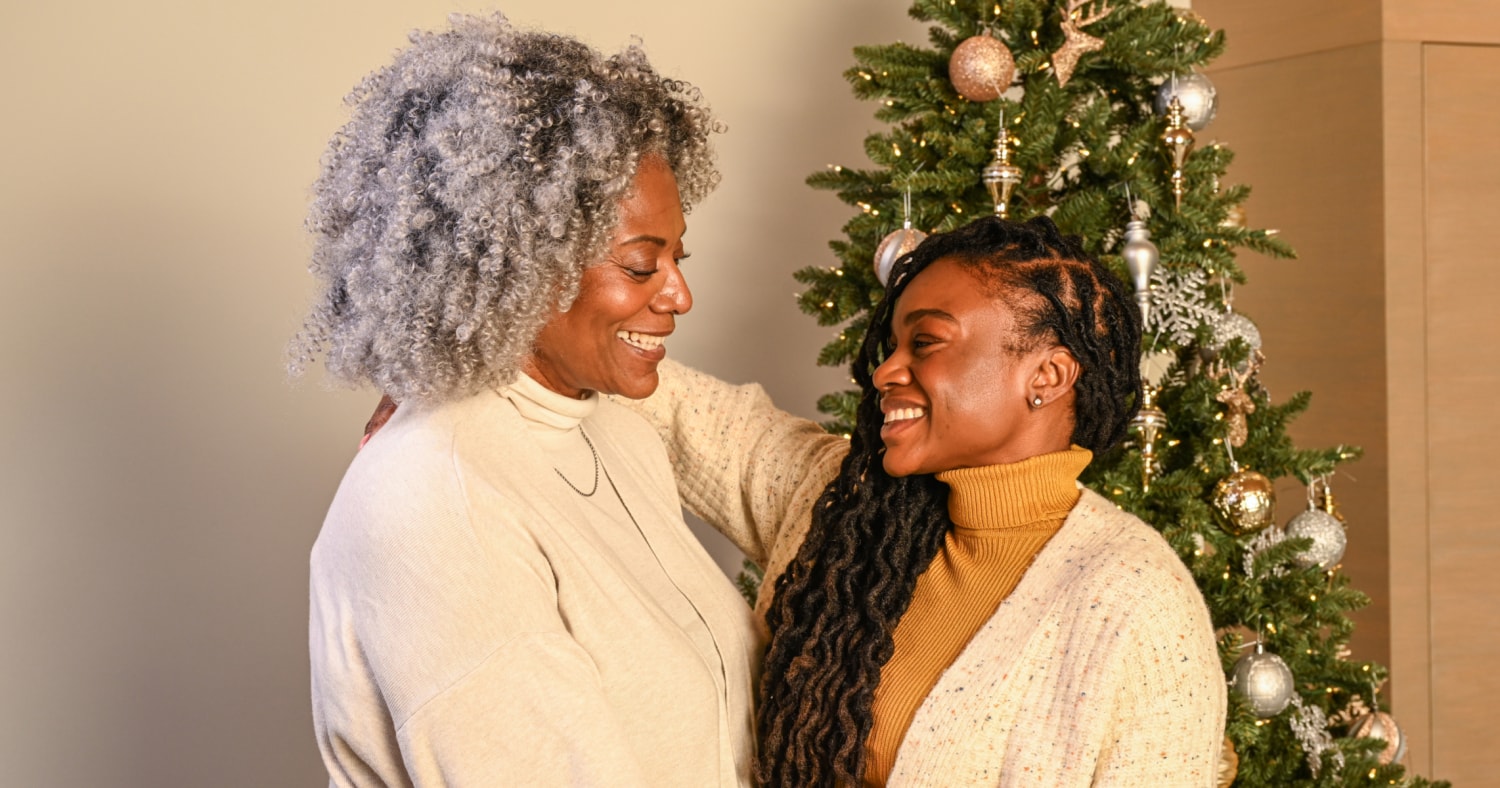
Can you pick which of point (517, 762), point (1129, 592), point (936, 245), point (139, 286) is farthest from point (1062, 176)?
point (139, 286)

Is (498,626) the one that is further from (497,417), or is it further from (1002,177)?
(1002,177)

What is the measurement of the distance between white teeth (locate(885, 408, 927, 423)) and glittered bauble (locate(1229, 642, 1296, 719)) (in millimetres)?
965

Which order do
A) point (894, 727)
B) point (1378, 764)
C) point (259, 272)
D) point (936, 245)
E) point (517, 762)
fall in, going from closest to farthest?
point (517, 762)
point (894, 727)
point (936, 245)
point (1378, 764)
point (259, 272)

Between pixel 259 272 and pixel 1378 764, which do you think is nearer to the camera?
pixel 1378 764

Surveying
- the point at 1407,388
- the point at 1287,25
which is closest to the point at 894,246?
the point at 1407,388

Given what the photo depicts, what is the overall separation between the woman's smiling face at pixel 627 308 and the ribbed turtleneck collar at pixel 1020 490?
1.33 feet

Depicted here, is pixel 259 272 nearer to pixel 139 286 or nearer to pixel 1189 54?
pixel 139 286

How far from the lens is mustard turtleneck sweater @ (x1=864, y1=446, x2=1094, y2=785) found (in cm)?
156

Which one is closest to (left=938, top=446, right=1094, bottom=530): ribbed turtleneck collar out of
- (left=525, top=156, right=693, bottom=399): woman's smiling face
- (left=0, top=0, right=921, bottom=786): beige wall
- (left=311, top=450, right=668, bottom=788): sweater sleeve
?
(left=525, top=156, right=693, bottom=399): woman's smiling face

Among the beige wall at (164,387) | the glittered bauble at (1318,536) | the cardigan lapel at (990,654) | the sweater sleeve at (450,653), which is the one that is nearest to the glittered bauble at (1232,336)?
the glittered bauble at (1318,536)

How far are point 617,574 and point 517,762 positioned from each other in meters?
0.25

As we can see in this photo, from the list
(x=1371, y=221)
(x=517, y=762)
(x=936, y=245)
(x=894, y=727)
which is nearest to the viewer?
(x=517, y=762)

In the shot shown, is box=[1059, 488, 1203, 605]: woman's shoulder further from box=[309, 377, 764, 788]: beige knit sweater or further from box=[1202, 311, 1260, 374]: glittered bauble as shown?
box=[1202, 311, 1260, 374]: glittered bauble

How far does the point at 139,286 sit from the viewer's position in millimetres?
2541
